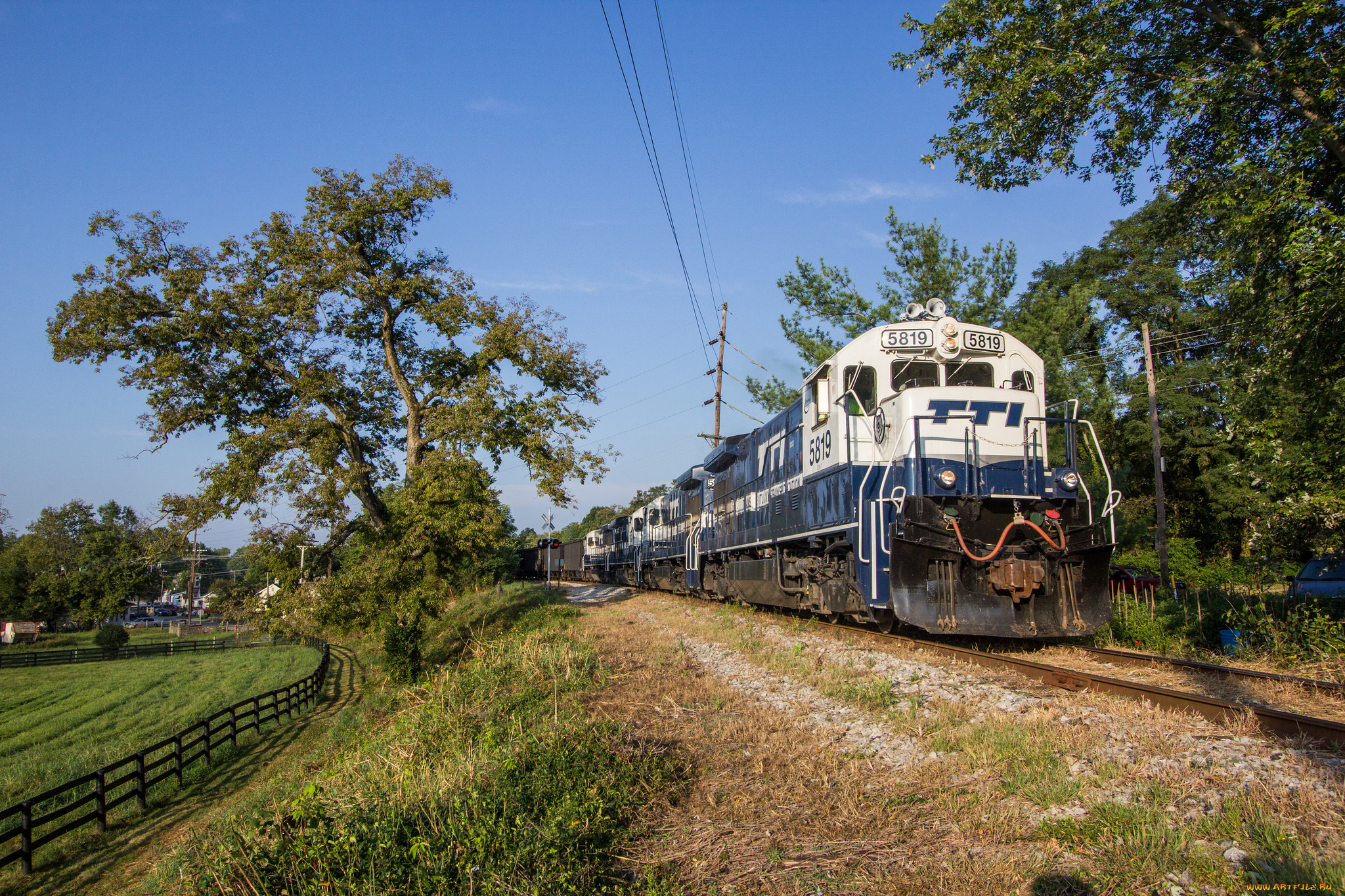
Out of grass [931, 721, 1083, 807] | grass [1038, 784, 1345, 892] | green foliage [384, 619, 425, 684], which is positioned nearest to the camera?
grass [1038, 784, 1345, 892]

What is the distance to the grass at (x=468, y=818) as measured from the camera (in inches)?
155

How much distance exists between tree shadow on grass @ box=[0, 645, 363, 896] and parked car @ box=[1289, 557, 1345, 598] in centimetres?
1583

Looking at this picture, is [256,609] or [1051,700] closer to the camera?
[1051,700]

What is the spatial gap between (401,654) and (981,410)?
13283mm

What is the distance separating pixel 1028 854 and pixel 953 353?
24.6 ft

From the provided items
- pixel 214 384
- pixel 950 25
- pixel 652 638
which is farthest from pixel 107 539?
pixel 950 25

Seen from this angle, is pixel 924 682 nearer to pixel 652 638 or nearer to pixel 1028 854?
pixel 1028 854

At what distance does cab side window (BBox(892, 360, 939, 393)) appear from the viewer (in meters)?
10.5

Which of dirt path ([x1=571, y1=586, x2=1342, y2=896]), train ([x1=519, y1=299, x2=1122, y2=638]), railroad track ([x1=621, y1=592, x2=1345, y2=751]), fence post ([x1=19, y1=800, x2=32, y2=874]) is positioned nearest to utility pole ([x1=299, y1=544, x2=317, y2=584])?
fence post ([x1=19, y1=800, x2=32, y2=874])

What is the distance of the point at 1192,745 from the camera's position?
504cm

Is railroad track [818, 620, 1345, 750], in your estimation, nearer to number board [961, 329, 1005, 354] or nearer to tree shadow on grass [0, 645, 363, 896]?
number board [961, 329, 1005, 354]

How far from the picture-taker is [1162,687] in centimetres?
729

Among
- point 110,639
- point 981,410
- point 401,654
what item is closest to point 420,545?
point 401,654

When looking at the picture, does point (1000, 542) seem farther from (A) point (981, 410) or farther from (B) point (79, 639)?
(B) point (79, 639)
